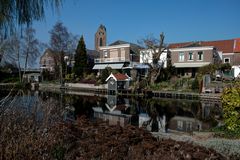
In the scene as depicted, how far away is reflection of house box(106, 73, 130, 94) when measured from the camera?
33469mm

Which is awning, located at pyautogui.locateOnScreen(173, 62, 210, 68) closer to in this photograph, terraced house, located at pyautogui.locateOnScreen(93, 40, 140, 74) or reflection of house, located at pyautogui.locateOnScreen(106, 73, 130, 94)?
terraced house, located at pyautogui.locateOnScreen(93, 40, 140, 74)

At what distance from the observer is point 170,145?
A: 4418 mm

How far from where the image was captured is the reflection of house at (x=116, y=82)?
33.5 metres

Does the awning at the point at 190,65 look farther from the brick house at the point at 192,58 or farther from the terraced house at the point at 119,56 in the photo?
the terraced house at the point at 119,56

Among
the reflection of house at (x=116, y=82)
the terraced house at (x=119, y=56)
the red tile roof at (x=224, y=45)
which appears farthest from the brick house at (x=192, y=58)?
the reflection of house at (x=116, y=82)

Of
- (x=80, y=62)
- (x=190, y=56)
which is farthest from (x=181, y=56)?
(x=80, y=62)

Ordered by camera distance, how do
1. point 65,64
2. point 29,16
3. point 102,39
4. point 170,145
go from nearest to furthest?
point 29,16, point 170,145, point 65,64, point 102,39

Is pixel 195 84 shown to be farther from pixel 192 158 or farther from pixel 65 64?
pixel 192 158

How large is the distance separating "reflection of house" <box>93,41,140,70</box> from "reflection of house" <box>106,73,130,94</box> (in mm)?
8004

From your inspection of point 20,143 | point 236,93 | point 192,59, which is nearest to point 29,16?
point 20,143

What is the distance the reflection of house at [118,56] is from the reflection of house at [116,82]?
800 cm

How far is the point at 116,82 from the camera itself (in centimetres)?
3350

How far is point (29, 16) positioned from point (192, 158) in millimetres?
2838

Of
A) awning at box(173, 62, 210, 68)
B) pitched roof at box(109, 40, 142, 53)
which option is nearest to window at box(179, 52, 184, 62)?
awning at box(173, 62, 210, 68)
